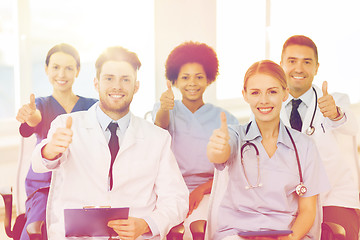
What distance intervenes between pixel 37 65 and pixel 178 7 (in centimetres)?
118

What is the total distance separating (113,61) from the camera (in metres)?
1.88

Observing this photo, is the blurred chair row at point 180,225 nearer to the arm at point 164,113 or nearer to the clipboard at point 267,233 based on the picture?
the clipboard at point 267,233

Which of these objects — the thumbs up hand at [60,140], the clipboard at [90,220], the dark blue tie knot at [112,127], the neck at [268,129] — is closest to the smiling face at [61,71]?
the dark blue tie knot at [112,127]

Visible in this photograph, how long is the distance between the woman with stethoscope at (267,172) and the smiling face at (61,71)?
3.08 feet

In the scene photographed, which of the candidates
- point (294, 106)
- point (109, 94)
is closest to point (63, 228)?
point (109, 94)

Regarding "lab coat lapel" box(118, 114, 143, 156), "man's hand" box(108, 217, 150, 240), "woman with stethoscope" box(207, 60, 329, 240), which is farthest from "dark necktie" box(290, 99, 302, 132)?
"man's hand" box(108, 217, 150, 240)

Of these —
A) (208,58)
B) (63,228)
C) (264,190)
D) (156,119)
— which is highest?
(208,58)

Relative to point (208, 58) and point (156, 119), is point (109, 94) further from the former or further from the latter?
point (208, 58)

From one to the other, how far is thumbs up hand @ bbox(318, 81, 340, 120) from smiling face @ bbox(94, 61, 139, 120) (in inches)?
32.1

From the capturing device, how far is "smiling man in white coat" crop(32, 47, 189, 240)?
5.78ft

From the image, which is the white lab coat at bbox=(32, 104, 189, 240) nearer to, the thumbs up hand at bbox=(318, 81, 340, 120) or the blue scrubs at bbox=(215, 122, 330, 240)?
the blue scrubs at bbox=(215, 122, 330, 240)

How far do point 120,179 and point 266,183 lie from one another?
0.56 metres

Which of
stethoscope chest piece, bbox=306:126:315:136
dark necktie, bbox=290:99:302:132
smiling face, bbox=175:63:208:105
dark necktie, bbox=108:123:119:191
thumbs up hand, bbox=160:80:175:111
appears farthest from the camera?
smiling face, bbox=175:63:208:105

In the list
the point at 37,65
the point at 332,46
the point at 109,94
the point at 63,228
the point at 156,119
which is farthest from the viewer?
the point at 332,46
